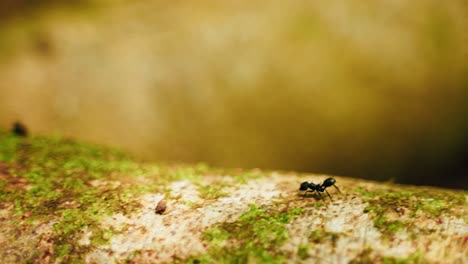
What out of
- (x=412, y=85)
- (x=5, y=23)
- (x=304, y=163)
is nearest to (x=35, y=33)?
(x=5, y=23)

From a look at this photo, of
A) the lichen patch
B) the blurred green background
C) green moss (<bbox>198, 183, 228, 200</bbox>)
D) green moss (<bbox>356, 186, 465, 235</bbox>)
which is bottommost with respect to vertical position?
the lichen patch

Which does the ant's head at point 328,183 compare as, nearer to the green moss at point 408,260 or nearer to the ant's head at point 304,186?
the ant's head at point 304,186

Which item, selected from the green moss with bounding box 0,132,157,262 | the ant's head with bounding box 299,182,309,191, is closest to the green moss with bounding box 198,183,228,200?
the green moss with bounding box 0,132,157,262

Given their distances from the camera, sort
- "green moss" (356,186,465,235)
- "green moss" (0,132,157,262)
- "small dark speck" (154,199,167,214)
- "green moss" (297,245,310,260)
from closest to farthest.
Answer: "green moss" (297,245,310,260) → "green moss" (356,186,465,235) → "green moss" (0,132,157,262) → "small dark speck" (154,199,167,214)

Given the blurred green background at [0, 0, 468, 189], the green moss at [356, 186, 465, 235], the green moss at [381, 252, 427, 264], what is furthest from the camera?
the blurred green background at [0, 0, 468, 189]

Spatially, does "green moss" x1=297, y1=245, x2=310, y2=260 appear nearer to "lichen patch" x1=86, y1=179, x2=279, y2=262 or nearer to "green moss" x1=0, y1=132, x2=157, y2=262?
"lichen patch" x1=86, y1=179, x2=279, y2=262

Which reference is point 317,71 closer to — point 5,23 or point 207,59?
point 207,59

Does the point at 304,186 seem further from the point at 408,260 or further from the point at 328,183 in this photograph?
the point at 408,260
